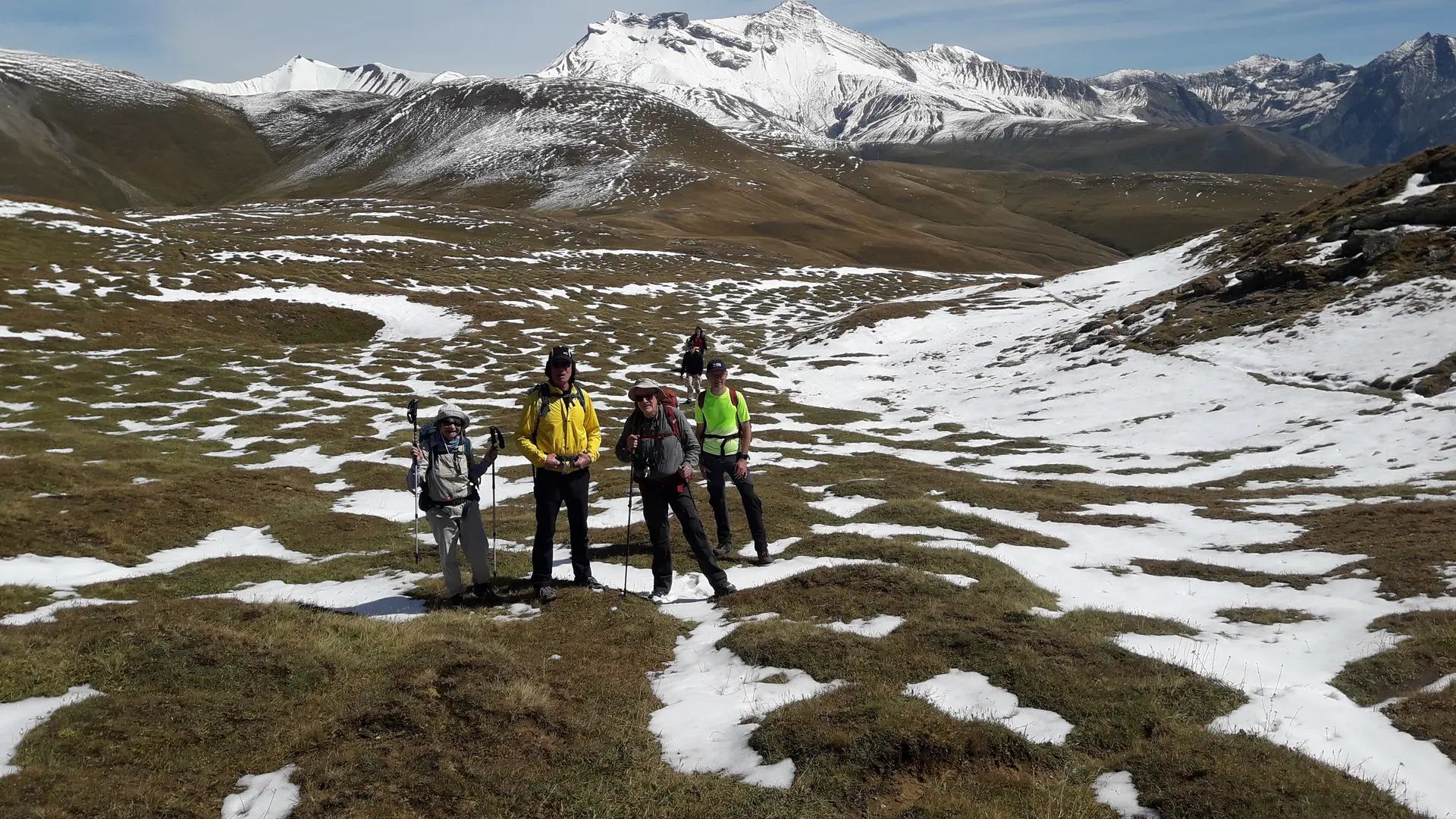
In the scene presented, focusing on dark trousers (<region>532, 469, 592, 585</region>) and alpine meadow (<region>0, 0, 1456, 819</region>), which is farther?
dark trousers (<region>532, 469, 592, 585</region>)

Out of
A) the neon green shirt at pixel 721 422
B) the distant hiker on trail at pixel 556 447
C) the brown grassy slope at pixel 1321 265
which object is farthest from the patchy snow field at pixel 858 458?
the neon green shirt at pixel 721 422

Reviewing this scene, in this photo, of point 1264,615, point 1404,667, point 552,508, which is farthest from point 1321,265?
point 552,508

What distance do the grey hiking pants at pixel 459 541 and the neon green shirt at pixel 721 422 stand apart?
14.9 ft

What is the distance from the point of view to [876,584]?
12.5 metres

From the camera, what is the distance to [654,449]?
1238 centimetres

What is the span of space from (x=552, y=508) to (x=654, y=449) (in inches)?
75.0

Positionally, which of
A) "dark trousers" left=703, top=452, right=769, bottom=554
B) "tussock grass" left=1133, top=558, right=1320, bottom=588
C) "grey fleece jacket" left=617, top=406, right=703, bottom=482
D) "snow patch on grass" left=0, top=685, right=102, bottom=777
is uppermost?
"grey fleece jacket" left=617, top=406, right=703, bottom=482

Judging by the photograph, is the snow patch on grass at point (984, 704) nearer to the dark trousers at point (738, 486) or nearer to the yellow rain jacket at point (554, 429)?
the dark trousers at point (738, 486)

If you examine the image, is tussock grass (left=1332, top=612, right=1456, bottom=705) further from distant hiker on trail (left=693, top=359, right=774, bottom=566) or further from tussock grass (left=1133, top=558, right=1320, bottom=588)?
distant hiker on trail (left=693, top=359, right=774, bottom=566)

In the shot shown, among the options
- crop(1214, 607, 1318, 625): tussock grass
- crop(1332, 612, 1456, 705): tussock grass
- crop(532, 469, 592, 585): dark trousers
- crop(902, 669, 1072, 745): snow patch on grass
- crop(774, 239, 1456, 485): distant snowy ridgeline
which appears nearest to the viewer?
crop(902, 669, 1072, 745): snow patch on grass

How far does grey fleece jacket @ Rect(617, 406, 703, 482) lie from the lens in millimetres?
12381

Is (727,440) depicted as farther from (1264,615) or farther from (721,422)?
(1264,615)

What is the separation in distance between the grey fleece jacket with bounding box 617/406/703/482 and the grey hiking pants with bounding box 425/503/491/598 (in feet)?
8.45

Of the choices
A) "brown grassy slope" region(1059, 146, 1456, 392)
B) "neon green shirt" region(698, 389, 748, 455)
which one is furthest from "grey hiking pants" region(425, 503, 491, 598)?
"brown grassy slope" region(1059, 146, 1456, 392)
